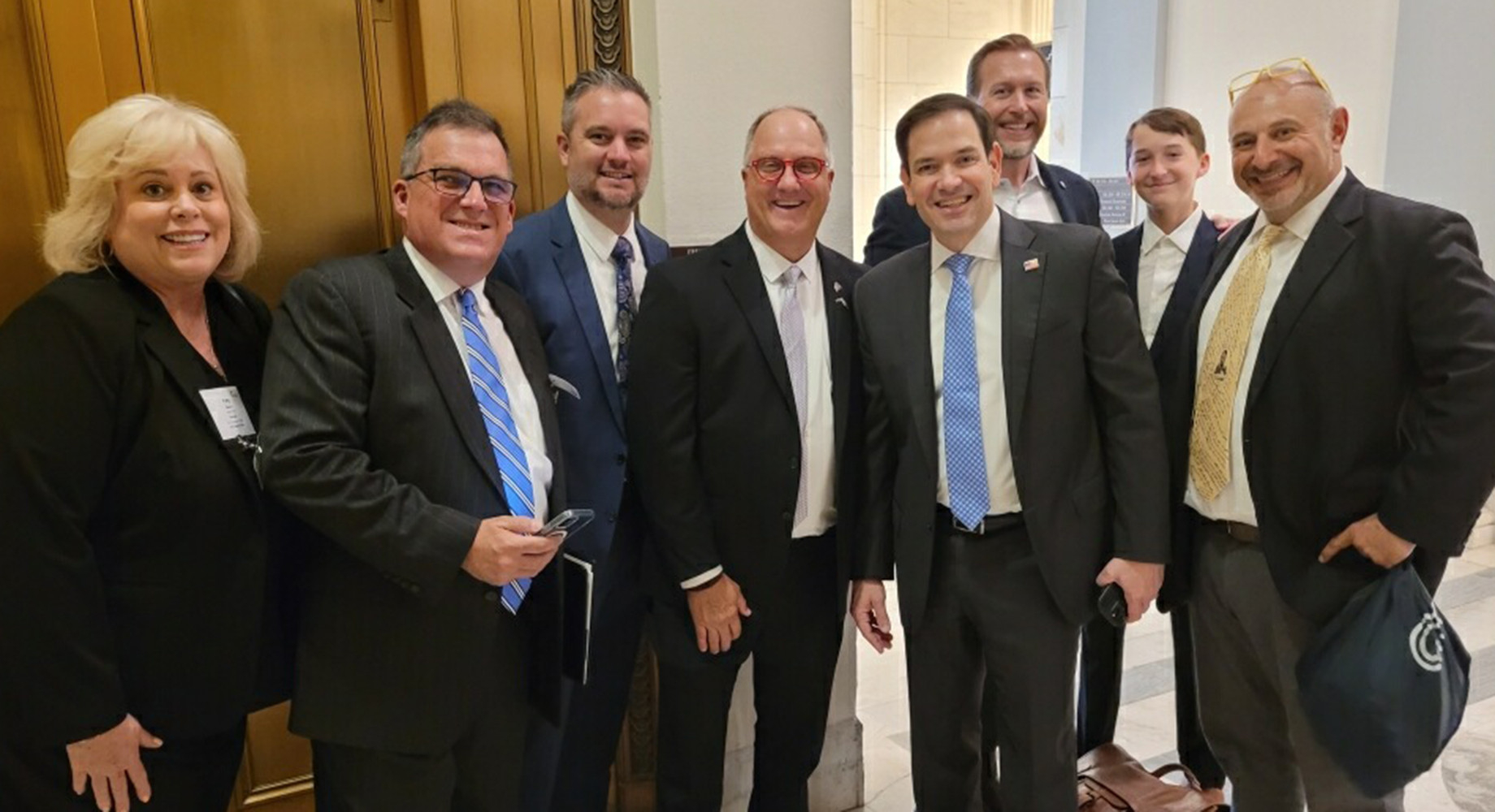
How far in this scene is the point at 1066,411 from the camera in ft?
6.45

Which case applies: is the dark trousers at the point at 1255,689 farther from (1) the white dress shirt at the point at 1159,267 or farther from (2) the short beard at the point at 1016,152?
(2) the short beard at the point at 1016,152

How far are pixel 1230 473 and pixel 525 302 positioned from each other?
61.9 inches

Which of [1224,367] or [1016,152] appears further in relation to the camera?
[1016,152]

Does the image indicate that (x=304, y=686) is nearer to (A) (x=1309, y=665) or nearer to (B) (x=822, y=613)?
(B) (x=822, y=613)

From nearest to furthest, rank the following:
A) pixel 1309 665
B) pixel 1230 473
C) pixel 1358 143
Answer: pixel 1309 665
pixel 1230 473
pixel 1358 143

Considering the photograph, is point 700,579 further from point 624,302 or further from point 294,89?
point 294,89

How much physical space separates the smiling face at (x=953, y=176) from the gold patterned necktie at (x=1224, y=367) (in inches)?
22.3

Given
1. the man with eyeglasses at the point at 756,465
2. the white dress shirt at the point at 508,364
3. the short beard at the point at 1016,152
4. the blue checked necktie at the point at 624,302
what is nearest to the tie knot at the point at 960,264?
the man with eyeglasses at the point at 756,465

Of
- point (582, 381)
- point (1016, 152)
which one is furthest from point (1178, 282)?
point (582, 381)

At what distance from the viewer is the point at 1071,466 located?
198 centimetres

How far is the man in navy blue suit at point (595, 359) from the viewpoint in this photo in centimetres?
209

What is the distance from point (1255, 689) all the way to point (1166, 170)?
4.72 ft

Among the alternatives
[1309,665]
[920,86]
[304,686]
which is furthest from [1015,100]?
[920,86]

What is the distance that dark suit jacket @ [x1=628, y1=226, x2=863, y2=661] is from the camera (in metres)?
2.04
